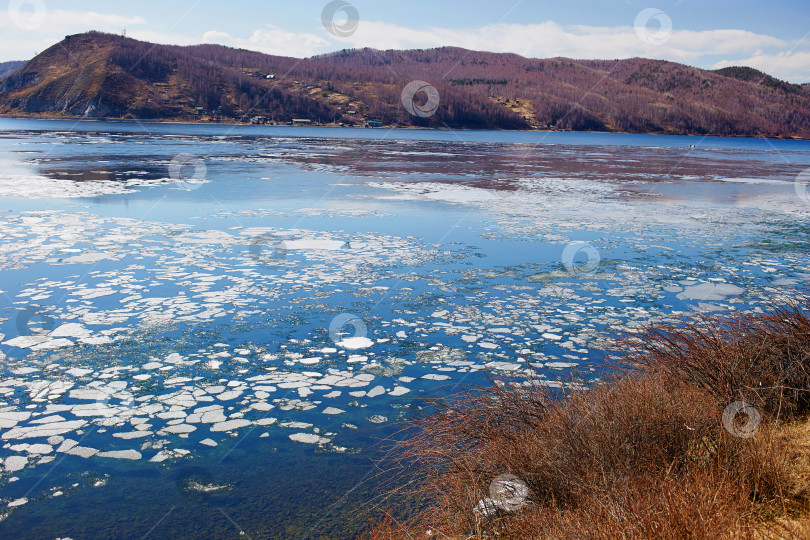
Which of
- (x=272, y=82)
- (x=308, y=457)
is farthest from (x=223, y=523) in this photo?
(x=272, y=82)

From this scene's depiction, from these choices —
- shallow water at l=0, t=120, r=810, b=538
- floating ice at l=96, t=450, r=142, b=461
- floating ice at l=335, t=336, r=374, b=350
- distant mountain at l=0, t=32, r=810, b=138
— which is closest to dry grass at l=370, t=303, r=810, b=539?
shallow water at l=0, t=120, r=810, b=538

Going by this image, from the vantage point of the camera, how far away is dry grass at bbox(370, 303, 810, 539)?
8.70 ft

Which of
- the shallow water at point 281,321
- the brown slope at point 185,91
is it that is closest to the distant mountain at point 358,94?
the brown slope at point 185,91

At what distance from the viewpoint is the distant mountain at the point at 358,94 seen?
112938 millimetres

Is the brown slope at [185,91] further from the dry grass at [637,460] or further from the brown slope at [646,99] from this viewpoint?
the dry grass at [637,460]

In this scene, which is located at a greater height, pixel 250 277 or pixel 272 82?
pixel 272 82

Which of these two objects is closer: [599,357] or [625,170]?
[599,357]

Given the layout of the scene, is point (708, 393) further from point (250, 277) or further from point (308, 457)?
point (250, 277)

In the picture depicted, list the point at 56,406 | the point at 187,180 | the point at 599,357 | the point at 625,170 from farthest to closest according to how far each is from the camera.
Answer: the point at 625,170 → the point at 187,180 → the point at 599,357 → the point at 56,406

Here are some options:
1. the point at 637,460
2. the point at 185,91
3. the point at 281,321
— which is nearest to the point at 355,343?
the point at 281,321

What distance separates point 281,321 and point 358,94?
5183 inches

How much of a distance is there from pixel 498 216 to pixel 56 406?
1122 cm

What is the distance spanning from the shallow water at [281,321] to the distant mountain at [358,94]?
101 metres

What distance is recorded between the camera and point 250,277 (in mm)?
8648
